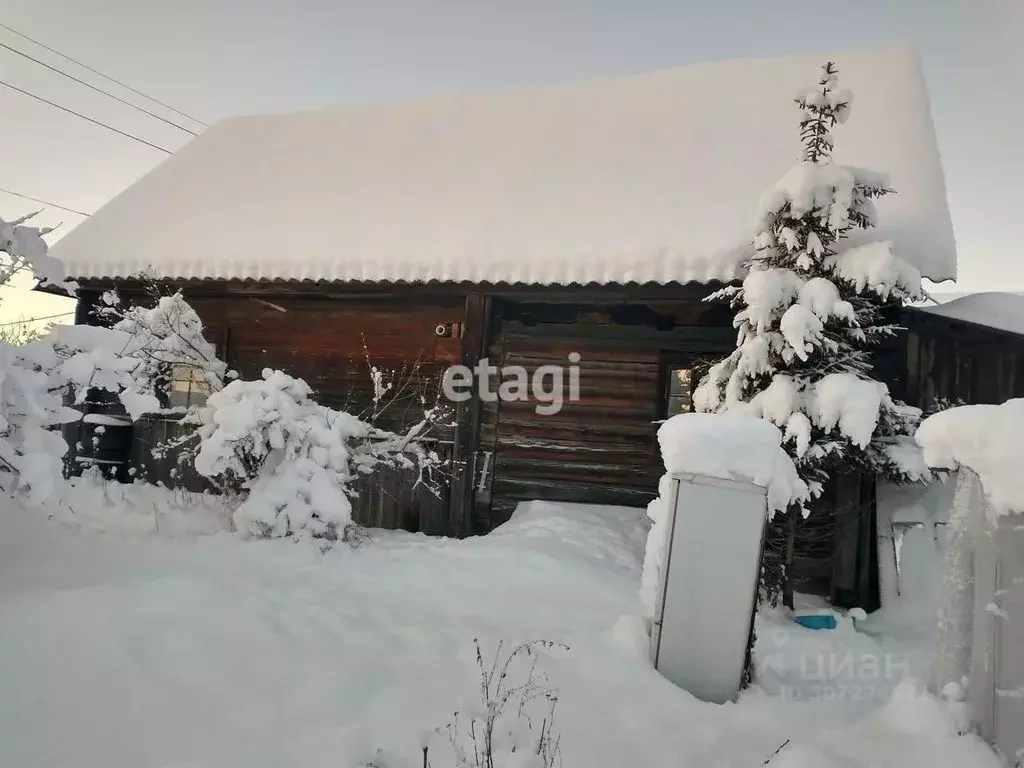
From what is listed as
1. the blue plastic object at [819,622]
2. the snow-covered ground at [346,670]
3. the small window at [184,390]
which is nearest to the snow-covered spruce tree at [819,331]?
the blue plastic object at [819,622]

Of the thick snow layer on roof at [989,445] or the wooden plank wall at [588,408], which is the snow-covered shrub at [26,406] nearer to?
the wooden plank wall at [588,408]

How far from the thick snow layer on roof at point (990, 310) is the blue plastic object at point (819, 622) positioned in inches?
130

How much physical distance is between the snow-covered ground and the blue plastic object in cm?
14

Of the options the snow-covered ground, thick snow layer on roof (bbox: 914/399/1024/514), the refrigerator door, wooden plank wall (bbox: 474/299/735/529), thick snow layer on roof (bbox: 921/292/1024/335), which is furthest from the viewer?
wooden plank wall (bbox: 474/299/735/529)

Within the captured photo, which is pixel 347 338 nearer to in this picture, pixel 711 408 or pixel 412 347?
pixel 412 347

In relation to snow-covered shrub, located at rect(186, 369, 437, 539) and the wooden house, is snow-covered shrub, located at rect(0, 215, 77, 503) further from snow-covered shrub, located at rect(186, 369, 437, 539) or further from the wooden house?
the wooden house

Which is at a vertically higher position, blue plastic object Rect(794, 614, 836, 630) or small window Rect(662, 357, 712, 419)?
small window Rect(662, 357, 712, 419)

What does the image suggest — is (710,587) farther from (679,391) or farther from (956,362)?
(956,362)

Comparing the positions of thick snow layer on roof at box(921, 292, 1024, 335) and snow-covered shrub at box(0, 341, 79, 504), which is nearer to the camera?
snow-covered shrub at box(0, 341, 79, 504)

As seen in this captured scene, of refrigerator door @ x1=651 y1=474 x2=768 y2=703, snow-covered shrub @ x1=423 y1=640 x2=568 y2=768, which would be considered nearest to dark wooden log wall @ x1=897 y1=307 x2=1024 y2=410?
refrigerator door @ x1=651 y1=474 x2=768 y2=703

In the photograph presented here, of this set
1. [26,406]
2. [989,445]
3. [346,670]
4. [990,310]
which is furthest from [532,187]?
[346,670]

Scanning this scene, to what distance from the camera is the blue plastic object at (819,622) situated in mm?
5121

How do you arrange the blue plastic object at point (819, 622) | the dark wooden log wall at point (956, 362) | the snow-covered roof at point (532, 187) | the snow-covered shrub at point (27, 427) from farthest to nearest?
1. the snow-covered roof at point (532, 187)
2. the dark wooden log wall at point (956, 362)
3. the blue plastic object at point (819, 622)
4. the snow-covered shrub at point (27, 427)

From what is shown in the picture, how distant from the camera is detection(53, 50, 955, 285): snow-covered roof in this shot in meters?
6.80
